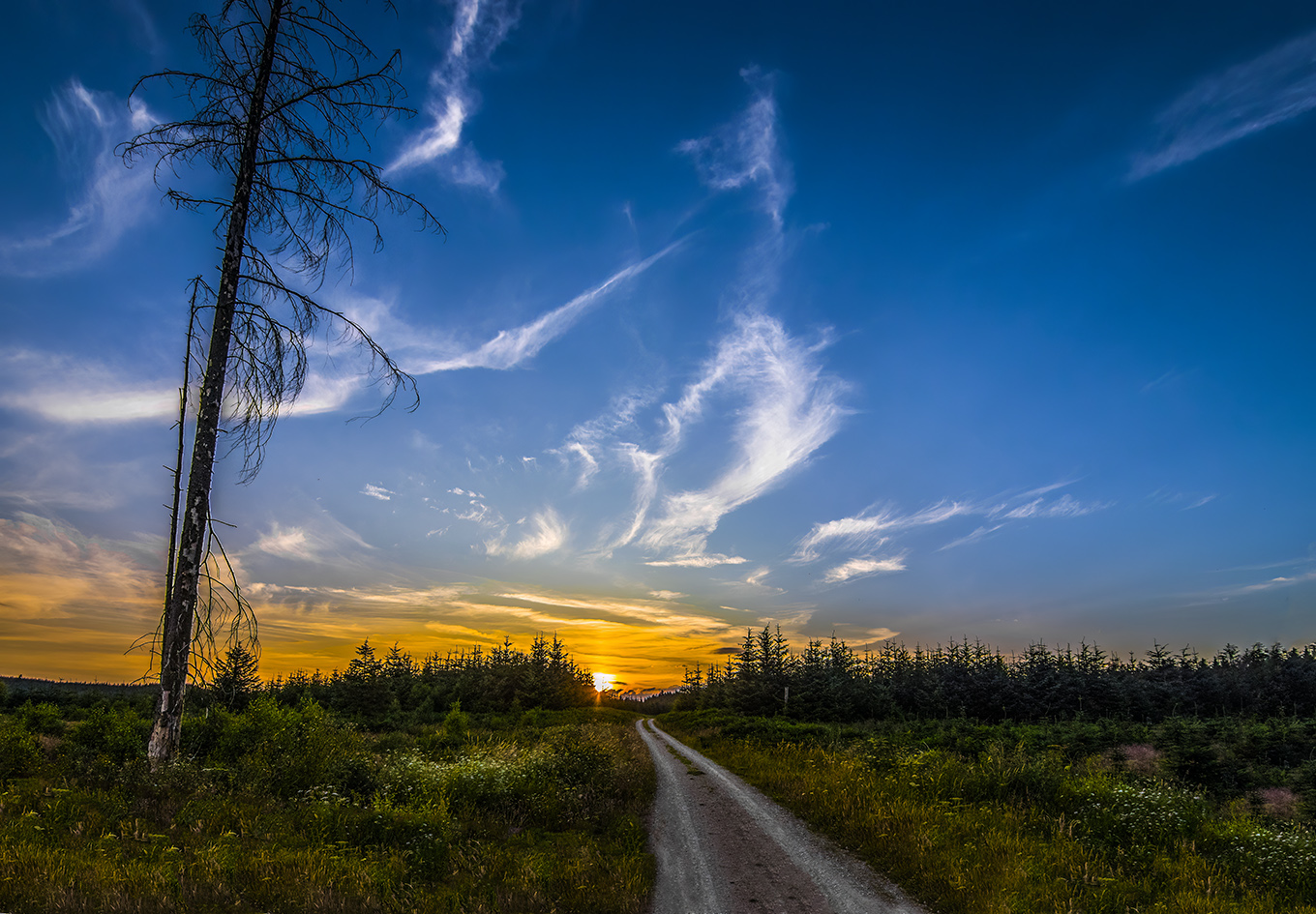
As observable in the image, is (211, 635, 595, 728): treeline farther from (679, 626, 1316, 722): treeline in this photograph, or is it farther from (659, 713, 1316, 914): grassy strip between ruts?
(659, 713, 1316, 914): grassy strip between ruts

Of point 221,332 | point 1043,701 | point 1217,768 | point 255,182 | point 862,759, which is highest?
point 255,182

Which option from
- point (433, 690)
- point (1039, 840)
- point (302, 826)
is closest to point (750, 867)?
point (1039, 840)

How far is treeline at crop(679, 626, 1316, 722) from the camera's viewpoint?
52250 mm

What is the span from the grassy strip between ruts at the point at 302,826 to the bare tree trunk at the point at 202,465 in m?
1.00

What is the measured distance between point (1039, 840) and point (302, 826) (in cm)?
1140

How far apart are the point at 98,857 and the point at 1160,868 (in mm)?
13718

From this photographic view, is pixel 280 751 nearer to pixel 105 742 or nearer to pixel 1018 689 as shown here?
pixel 105 742

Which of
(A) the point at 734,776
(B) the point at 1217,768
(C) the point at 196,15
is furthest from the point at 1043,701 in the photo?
(C) the point at 196,15

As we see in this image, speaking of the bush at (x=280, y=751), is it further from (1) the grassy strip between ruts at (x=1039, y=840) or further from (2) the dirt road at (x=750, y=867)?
(1) the grassy strip between ruts at (x=1039, y=840)

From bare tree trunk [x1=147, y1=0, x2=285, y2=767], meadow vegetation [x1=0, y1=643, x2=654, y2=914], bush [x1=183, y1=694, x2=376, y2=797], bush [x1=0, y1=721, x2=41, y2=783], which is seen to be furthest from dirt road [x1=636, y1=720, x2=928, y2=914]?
bush [x1=0, y1=721, x2=41, y2=783]

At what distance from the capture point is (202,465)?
10.4 metres

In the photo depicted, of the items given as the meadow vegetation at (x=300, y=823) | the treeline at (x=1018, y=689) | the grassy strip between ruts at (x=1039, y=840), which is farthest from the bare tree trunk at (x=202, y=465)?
the treeline at (x=1018, y=689)

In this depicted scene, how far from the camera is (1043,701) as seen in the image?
5731 centimetres

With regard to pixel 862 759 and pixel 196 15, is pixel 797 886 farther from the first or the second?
pixel 196 15
